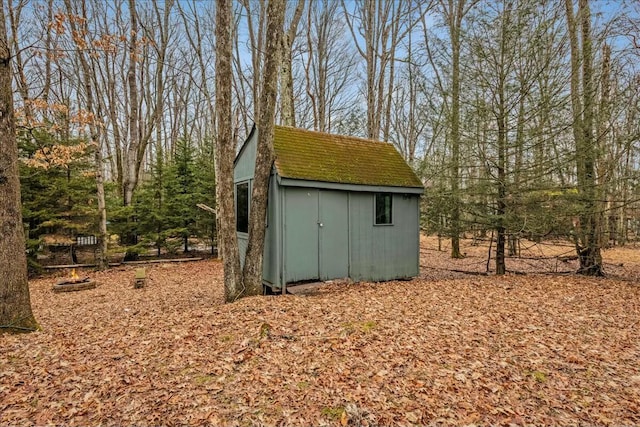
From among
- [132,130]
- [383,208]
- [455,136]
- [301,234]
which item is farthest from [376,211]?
[132,130]

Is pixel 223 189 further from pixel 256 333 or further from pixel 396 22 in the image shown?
pixel 396 22

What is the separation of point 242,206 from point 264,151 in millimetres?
2286

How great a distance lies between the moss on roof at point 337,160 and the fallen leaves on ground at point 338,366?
2.94 m

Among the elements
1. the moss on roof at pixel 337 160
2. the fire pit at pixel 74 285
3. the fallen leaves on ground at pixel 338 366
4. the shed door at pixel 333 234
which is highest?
the moss on roof at pixel 337 160

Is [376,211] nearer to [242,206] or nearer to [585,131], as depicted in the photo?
[242,206]

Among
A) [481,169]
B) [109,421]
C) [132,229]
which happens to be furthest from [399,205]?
[132,229]

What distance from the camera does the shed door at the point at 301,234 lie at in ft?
22.4

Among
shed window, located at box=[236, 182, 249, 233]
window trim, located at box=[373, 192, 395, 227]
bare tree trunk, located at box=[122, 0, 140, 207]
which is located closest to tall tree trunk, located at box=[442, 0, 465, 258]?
window trim, located at box=[373, 192, 395, 227]

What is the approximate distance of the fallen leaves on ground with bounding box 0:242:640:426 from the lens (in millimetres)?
2646

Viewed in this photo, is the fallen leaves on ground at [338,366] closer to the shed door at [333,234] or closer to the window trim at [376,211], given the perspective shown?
the shed door at [333,234]

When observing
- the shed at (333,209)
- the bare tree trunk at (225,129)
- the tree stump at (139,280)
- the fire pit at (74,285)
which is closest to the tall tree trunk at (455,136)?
the shed at (333,209)

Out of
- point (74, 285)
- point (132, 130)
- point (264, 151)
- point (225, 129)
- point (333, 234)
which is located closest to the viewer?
point (225, 129)

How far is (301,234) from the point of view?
6.96 metres

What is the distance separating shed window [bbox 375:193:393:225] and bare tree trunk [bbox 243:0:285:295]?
303 cm
